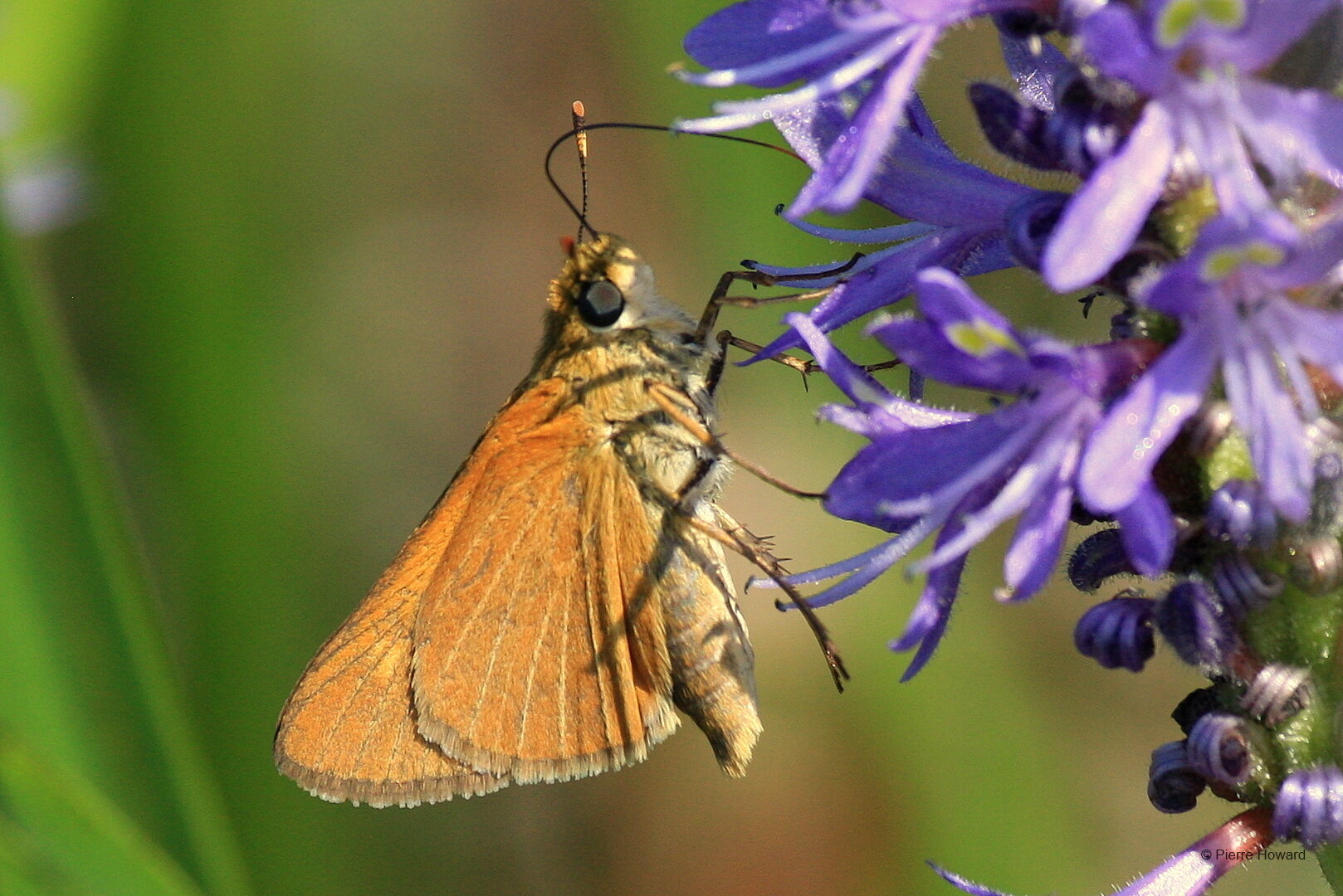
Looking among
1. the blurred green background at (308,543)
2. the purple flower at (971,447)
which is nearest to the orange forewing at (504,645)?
the blurred green background at (308,543)

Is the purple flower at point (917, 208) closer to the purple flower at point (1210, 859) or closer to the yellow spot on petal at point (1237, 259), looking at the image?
the yellow spot on petal at point (1237, 259)

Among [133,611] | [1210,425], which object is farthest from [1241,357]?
[133,611]

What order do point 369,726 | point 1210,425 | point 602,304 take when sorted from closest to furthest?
1. point 1210,425
2. point 369,726
3. point 602,304

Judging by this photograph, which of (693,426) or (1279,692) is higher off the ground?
(693,426)

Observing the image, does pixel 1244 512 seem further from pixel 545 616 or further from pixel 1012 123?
pixel 545 616

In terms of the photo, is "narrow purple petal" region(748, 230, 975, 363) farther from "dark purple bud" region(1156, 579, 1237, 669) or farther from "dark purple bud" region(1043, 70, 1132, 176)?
"dark purple bud" region(1156, 579, 1237, 669)

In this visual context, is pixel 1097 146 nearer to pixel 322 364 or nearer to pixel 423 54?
pixel 322 364
